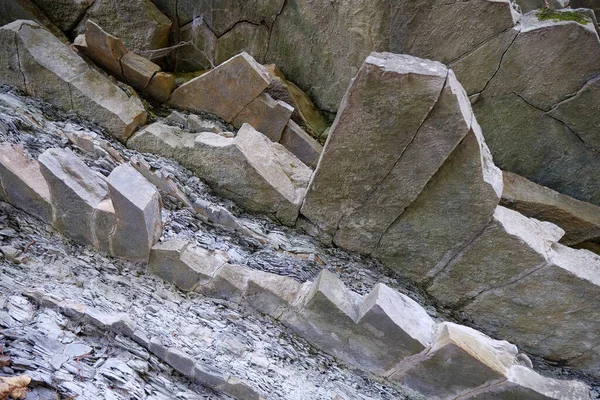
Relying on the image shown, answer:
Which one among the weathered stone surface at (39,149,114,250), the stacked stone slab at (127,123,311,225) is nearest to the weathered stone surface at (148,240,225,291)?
the weathered stone surface at (39,149,114,250)

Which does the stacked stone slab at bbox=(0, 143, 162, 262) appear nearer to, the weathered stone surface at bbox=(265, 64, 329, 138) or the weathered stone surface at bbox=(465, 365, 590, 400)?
the weathered stone surface at bbox=(265, 64, 329, 138)

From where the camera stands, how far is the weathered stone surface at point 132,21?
5.35 meters

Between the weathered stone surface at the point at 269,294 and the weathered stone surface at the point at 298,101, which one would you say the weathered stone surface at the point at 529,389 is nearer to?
the weathered stone surface at the point at 269,294

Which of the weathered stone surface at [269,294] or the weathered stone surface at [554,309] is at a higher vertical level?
the weathered stone surface at [554,309]

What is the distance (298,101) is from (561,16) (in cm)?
329

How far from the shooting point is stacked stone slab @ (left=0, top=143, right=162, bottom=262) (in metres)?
3.26

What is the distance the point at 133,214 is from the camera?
3.23 metres

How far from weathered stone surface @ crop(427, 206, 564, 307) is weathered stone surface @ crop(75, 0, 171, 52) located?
4775 millimetres

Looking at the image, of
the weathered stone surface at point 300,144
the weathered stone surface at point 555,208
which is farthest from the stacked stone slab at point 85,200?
the weathered stone surface at point 555,208

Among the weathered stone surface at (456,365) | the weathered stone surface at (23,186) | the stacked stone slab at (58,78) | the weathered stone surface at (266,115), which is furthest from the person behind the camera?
the weathered stone surface at (266,115)

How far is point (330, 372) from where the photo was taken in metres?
3.46

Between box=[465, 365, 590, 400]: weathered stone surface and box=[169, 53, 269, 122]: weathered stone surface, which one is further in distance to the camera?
box=[169, 53, 269, 122]: weathered stone surface

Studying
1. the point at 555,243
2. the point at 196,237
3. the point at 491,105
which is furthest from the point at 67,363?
the point at 491,105

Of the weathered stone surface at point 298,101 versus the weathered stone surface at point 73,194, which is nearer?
the weathered stone surface at point 73,194
